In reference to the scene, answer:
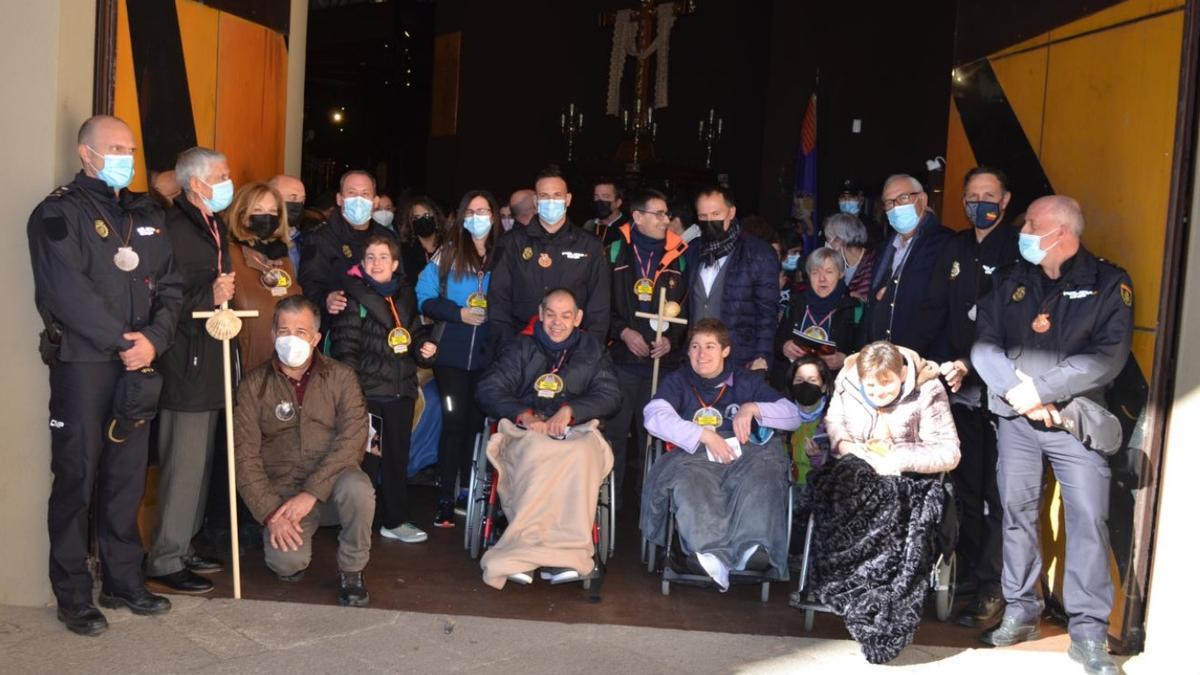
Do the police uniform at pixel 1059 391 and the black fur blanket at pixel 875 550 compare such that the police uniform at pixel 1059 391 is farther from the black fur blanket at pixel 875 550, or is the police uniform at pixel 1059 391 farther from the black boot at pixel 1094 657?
the black fur blanket at pixel 875 550

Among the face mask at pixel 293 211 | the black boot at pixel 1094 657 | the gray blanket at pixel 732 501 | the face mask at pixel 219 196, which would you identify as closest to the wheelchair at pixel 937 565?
the gray blanket at pixel 732 501

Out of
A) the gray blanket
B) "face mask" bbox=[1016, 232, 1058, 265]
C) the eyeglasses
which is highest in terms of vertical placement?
the eyeglasses

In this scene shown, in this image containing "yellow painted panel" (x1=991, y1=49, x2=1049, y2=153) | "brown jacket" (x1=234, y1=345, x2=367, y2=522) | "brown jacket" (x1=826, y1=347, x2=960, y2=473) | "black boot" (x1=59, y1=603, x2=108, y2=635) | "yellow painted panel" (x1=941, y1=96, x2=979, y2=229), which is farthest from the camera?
"yellow painted panel" (x1=941, y1=96, x2=979, y2=229)

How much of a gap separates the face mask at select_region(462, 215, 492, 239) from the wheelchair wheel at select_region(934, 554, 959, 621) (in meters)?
2.55

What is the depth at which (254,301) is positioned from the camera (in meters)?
4.87

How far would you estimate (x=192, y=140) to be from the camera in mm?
5262

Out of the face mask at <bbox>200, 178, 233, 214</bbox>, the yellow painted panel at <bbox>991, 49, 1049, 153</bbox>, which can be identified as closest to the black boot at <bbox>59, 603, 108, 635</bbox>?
the face mask at <bbox>200, 178, 233, 214</bbox>

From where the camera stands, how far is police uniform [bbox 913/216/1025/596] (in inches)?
186

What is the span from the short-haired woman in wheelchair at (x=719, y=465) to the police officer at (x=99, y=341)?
6.47ft

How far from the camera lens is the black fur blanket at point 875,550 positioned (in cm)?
412

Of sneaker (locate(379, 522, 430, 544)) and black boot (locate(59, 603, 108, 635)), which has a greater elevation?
sneaker (locate(379, 522, 430, 544))

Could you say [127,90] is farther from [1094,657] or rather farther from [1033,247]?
[1094,657]

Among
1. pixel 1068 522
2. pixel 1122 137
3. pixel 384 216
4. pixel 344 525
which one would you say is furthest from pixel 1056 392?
pixel 384 216

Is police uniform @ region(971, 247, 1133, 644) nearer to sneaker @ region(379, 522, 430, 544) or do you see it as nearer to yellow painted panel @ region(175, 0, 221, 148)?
sneaker @ region(379, 522, 430, 544)
